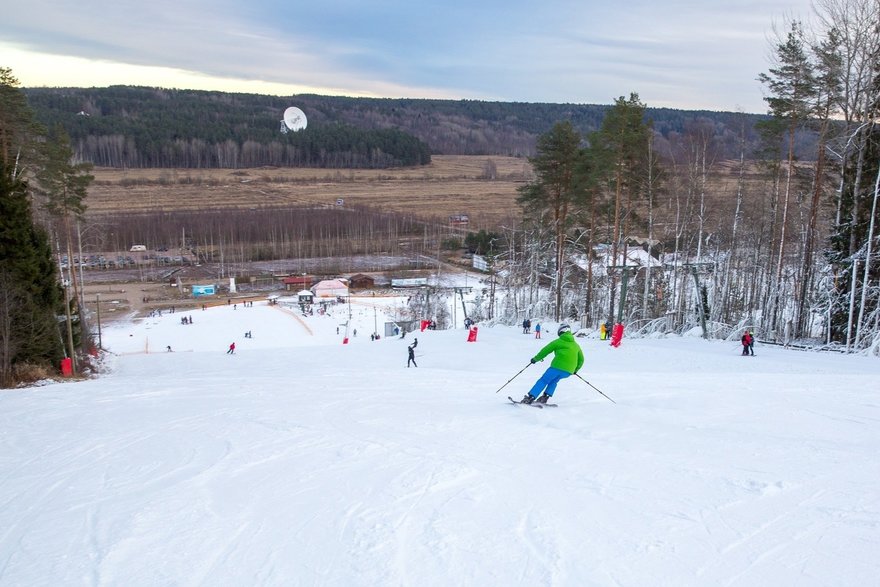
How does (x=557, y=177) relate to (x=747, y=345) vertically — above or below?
above

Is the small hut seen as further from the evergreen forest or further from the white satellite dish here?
the white satellite dish

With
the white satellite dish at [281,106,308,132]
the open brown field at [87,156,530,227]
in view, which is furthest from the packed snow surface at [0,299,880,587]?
the white satellite dish at [281,106,308,132]

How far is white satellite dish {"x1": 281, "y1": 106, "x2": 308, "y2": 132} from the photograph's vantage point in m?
171

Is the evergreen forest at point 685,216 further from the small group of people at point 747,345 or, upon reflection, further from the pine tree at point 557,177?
the small group of people at point 747,345

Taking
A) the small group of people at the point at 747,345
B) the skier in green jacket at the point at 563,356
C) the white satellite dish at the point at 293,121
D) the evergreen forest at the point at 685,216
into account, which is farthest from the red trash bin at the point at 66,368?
the white satellite dish at the point at 293,121

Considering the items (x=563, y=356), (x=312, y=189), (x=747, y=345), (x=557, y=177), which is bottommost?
(x=747, y=345)

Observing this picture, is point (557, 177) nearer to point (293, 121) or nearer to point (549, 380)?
point (549, 380)

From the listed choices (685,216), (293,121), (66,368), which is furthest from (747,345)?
(293,121)

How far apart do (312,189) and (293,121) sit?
169ft

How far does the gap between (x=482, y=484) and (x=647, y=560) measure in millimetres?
1882

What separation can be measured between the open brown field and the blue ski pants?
86.5m

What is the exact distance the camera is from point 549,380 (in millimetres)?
8844

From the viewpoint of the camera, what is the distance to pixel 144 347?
129 feet

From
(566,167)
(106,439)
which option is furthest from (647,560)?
(566,167)
